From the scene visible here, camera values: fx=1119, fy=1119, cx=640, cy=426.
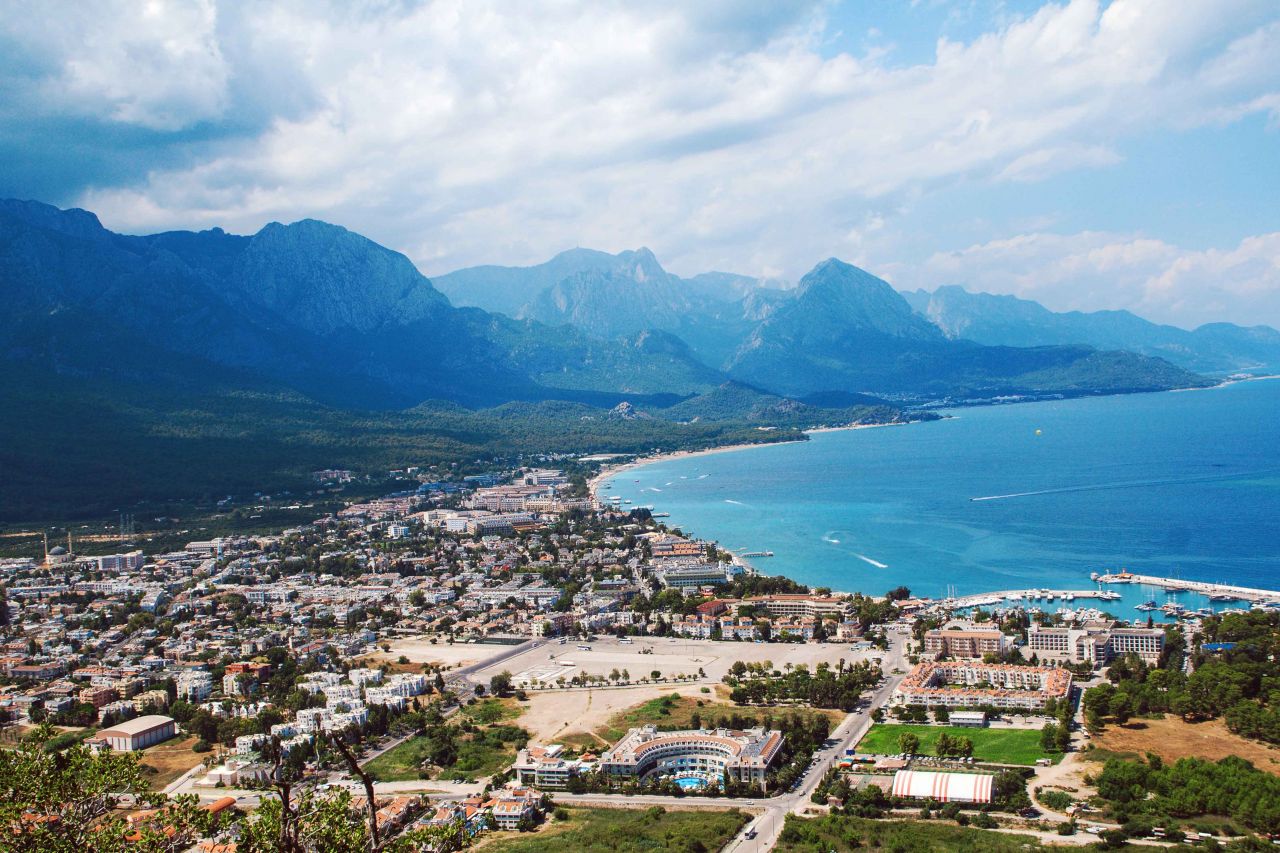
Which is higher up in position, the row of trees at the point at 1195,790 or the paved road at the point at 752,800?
the row of trees at the point at 1195,790

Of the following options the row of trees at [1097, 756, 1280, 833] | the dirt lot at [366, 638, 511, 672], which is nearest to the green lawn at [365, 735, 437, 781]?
the dirt lot at [366, 638, 511, 672]

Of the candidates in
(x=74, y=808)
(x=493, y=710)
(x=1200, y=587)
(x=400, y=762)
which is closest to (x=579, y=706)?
(x=493, y=710)

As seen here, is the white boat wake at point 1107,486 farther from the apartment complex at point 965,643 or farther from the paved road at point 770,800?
the paved road at point 770,800

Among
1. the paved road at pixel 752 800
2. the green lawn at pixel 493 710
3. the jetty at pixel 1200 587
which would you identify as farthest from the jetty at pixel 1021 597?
the green lawn at pixel 493 710

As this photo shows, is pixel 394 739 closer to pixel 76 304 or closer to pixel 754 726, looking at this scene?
pixel 754 726

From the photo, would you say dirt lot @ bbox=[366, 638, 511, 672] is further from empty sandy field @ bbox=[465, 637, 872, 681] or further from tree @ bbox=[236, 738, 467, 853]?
tree @ bbox=[236, 738, 467, 853]
